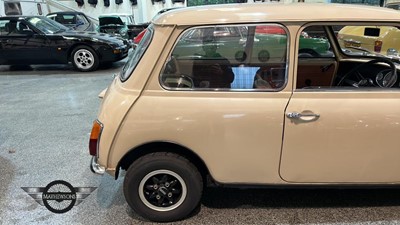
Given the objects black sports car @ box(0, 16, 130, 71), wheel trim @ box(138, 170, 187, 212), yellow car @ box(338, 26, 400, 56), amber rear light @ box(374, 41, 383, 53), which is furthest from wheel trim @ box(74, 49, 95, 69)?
wheel trim @ box(138, 170, 187, 212)

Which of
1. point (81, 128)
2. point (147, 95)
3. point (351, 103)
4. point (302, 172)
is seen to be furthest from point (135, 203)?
point (81, 128)

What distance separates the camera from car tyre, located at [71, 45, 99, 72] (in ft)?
26.8

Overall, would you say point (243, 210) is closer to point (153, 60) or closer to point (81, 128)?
point (153, 60)

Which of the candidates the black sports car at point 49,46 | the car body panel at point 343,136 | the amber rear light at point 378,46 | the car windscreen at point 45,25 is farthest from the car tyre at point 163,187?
the car windscreen at point 45,25

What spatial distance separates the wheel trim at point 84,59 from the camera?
26.9 ft

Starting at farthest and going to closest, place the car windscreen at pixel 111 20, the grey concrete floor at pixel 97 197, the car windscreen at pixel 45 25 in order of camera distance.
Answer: the car windscreen at pixel 111 20
the car windscreen at pixel 45 25
the grey concrete floor at pixel 97 197

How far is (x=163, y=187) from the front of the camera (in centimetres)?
244

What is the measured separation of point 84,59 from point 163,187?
6590 mm

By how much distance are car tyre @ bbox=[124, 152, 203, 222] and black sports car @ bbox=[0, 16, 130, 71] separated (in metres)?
6.29

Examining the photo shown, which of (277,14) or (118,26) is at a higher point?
(277,14)

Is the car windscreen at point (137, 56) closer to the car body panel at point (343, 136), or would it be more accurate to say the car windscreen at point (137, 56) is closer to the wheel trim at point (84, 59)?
the car body panel at point (343, 136)

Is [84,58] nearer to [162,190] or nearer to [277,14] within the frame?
[162,190]

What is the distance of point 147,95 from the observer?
7.42 ft

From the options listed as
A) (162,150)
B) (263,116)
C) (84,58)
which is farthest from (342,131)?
(84,58)
